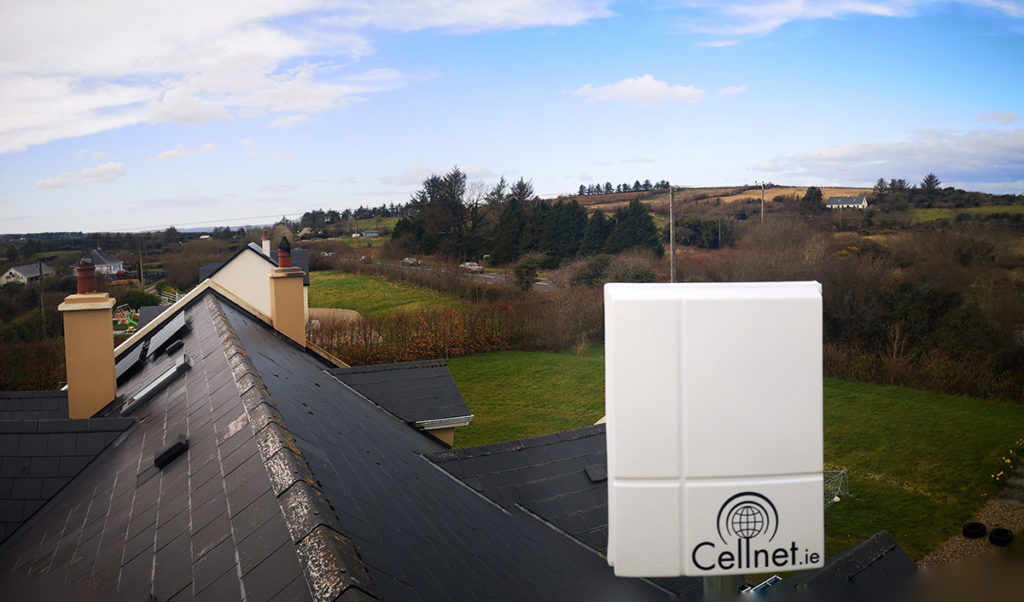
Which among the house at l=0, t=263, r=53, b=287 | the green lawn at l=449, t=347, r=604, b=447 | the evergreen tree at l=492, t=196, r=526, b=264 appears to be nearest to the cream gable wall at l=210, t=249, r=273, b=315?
the green lawn at l=449, t=347, r=604, b=447

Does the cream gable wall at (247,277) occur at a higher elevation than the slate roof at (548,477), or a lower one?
higher

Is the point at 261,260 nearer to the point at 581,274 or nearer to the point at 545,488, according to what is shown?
the point at 581,274

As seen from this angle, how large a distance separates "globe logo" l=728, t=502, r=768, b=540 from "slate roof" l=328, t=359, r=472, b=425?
213 inches

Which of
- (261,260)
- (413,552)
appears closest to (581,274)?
(261,260)

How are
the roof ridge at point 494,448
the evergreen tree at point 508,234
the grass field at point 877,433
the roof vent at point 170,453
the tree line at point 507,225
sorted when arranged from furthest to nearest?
the evergreen tree at point 508,234
the tree line at point 507,225
the grass field at point 877,433
the roof ridge at point 494,448
the roof vent at point 170,453

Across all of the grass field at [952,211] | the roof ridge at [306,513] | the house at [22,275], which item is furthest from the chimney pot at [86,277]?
the grass field at [952,211]

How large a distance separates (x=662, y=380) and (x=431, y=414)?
5581mm

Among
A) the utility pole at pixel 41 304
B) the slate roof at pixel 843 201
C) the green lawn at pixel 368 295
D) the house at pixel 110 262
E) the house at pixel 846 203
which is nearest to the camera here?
the utility pole at pixel 41 304

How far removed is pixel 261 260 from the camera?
1684 cm

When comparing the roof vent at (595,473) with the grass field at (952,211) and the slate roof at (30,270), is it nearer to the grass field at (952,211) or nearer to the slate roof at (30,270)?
the grass field at (952,211)

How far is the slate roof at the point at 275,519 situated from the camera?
1884 millimetres

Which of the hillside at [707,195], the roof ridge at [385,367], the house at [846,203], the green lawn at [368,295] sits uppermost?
the hillside at [707,195]

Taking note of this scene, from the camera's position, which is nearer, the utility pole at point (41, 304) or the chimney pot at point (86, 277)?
the chimney pot at point (86, 277)

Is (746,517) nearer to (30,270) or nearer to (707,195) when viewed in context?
(30,270)
